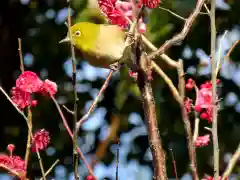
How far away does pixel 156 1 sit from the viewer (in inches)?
46.2

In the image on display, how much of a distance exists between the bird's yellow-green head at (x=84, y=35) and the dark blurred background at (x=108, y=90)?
992 millimetres

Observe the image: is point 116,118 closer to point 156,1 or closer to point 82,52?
point 82,52

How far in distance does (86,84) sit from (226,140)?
790mm

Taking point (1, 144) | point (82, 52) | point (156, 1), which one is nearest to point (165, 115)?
point (1, 144)

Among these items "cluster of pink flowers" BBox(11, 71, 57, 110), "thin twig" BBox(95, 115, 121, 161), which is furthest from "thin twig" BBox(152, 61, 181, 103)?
"thin twig" BBox(95, 115, 121, 161)

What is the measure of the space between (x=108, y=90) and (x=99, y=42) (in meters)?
1.46

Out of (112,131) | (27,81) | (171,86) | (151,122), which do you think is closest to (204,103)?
(171,86)

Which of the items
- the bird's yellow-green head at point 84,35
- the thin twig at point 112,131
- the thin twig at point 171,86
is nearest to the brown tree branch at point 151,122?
the thin twig at point 171,86

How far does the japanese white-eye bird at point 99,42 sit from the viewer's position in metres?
1.37

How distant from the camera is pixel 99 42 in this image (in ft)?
4.76

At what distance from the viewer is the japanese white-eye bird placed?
4.50 feet

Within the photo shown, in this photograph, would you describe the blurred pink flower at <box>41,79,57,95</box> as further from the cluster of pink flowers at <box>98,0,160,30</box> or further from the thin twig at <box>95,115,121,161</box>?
the thin twig at <box>95,115,121,161</box>

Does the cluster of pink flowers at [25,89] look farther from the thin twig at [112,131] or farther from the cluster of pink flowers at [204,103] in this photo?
the thin twig at [112,131]

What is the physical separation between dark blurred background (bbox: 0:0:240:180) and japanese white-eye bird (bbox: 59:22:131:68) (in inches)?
38.0
